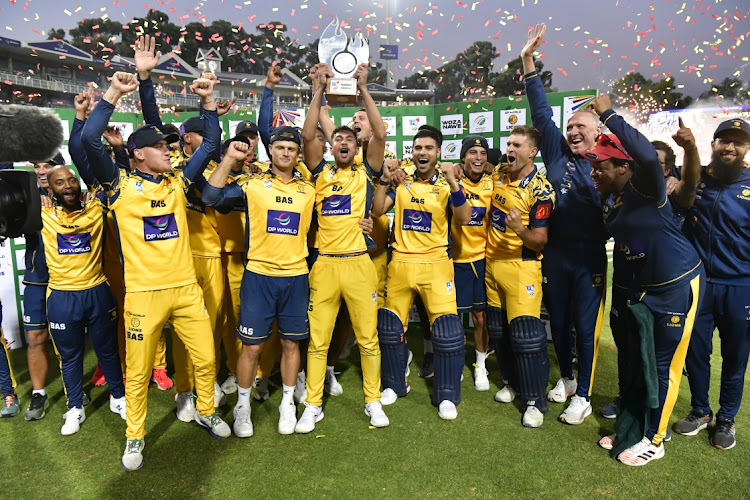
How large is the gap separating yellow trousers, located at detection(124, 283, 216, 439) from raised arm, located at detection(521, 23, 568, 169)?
11.8 feet

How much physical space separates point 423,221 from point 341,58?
1.96m

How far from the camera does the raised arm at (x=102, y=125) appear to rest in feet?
11.5

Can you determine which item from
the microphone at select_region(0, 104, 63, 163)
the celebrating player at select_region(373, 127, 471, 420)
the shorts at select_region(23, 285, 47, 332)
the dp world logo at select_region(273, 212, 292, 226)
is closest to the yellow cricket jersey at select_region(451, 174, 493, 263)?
the celebrating player at select_region(373, 127, 471, 420)

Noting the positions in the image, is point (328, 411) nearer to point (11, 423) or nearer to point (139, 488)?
point (139, 488)

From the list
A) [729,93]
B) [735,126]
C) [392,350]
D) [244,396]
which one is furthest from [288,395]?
[729,93]

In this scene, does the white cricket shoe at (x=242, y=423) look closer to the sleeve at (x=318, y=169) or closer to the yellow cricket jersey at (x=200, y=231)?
the yellow cricket jersey at (x=200, y=231)

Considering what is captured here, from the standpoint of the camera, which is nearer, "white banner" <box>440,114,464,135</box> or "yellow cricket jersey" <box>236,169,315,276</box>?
"yellow cricket jersey" <box>236,169,315,276</box>

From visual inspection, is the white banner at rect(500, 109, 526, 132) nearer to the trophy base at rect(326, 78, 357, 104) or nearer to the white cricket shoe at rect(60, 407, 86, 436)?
the trophy base at rect(326, 78, 357, 104)

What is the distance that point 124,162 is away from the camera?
5.25 meters

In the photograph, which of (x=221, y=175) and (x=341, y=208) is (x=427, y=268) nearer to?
(x=341, y=208)

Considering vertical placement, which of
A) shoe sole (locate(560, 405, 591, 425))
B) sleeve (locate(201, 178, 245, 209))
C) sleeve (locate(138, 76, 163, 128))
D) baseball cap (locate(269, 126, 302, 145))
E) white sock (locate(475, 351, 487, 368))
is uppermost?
sleeve (locate(138, 76, 163, 128))

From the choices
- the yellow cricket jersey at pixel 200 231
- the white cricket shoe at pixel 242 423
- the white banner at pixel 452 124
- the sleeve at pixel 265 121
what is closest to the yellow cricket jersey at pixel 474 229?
the sleeve at pixel 265 121

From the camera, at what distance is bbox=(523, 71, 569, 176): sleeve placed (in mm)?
4719

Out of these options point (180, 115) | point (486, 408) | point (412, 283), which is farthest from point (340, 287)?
point (180, 115)
